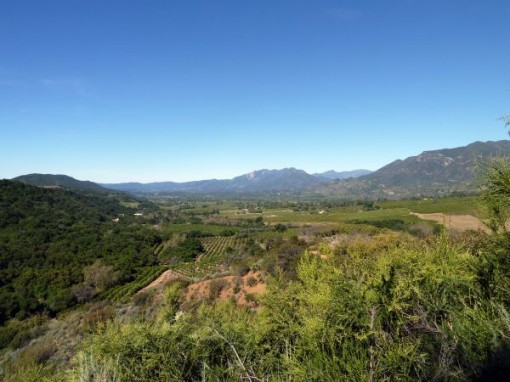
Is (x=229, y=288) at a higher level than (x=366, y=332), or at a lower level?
lower

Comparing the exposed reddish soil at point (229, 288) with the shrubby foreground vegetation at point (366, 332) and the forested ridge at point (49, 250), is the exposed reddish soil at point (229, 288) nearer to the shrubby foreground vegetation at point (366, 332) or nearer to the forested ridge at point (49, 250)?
the forested ridge at point (49, 250)

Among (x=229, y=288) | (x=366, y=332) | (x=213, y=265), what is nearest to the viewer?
(x=366, y=332)

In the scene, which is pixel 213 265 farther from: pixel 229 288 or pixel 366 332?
pixel 366 332

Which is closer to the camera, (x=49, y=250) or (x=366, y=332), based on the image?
(x=366, y=332)

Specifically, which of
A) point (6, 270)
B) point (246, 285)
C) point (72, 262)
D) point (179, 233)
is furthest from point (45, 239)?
point (246, 285)

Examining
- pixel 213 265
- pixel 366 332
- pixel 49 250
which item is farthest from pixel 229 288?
pixel 49 250

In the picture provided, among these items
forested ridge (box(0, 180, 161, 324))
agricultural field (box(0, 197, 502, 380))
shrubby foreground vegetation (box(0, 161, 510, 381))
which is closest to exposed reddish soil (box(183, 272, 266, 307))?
agricultural field (box(0, 197, 502, 380))

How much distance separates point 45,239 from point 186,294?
43280mm

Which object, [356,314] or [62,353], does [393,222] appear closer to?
[62,353]

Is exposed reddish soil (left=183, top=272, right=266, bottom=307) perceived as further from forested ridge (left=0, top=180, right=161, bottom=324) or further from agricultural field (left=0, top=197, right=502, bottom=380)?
forested ridge (left=0, top=180, right=161, bottom=324)

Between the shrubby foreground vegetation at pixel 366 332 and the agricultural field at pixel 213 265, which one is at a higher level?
the shrubby foreground vegetation at pixel 366 332

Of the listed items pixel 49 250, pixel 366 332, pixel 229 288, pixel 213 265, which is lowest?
pixel 213 265

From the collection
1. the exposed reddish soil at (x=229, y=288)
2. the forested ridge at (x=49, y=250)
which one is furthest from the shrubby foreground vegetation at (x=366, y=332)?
the forested ridge at (x=49, y=250)

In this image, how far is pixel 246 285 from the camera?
110ft
